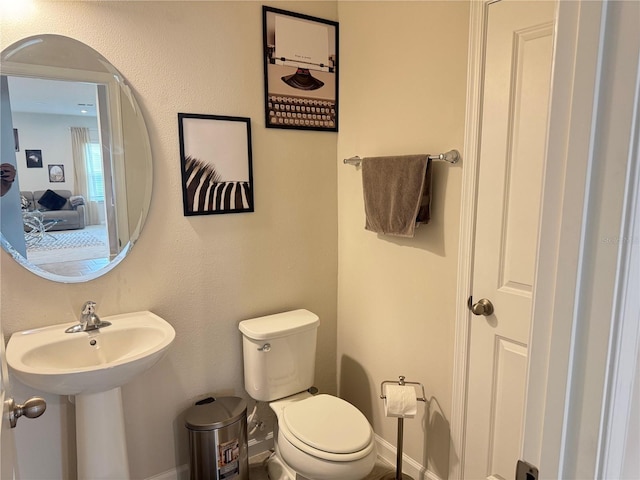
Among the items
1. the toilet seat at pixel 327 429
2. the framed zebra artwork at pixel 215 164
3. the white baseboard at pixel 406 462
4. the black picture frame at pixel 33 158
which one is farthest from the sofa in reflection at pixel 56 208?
the white baseboard at pixel 406 462

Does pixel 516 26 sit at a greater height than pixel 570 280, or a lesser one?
greater

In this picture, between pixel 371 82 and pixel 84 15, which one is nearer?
pixel 84 15

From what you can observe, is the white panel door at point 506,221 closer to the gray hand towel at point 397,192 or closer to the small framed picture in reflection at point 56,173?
the gray hand towel at point 397,192

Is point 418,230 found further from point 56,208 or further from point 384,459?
point 56,208

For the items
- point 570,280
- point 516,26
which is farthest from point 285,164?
point 570,280

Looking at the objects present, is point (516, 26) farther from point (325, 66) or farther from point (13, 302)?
point (13, 302)

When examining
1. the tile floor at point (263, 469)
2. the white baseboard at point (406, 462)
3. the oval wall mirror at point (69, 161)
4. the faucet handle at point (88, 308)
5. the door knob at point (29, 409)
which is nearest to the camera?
the door knob at point (29, 409)

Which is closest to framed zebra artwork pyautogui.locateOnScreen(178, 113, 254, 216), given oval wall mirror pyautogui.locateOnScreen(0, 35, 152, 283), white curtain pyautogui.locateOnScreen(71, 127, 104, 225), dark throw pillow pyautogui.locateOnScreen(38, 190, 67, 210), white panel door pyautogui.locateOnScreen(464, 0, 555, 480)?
oval wall mirror pyautogui.locateOnScreen(0, 35, 152, 283)

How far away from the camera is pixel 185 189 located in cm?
196

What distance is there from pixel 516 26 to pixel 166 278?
68.0 inches

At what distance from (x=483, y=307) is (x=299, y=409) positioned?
934mm

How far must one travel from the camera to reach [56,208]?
5.65 ft

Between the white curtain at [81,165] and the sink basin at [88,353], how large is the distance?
47 centimetres

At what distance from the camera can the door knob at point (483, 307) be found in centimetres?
166
